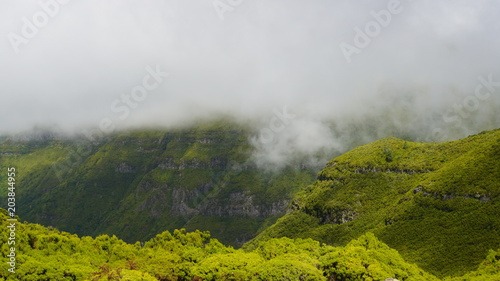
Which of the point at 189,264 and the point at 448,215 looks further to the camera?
the point at 448,215

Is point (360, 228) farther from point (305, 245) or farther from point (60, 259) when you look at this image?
point (60, 259)

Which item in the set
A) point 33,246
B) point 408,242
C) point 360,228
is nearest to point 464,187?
point 408,242

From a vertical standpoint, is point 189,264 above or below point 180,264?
below

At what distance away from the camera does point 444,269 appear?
13400 cm

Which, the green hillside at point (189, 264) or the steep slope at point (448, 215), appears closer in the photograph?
the green hillside at point (189, 264)

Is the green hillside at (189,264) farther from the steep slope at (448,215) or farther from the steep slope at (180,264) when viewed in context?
the steep slope at (448,215)

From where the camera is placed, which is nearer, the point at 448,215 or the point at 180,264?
the point at 180,264

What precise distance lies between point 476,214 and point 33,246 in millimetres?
155140

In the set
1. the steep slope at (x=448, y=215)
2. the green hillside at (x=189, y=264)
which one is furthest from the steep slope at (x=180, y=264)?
the steep slope at (x=448, y=215)

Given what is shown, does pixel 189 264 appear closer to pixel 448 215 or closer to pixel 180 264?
pixel 180 264

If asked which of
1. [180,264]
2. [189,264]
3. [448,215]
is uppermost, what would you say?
[448,215]

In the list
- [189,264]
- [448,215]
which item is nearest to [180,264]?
[189,264]

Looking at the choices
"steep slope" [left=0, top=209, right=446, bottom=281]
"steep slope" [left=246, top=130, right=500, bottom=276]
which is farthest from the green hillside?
"steep slope" [left=246, top=130, right=500, bottom=276]

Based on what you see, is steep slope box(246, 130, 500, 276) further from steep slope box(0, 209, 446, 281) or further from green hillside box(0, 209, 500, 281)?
steep slope box(0, 209, 446, 281)
